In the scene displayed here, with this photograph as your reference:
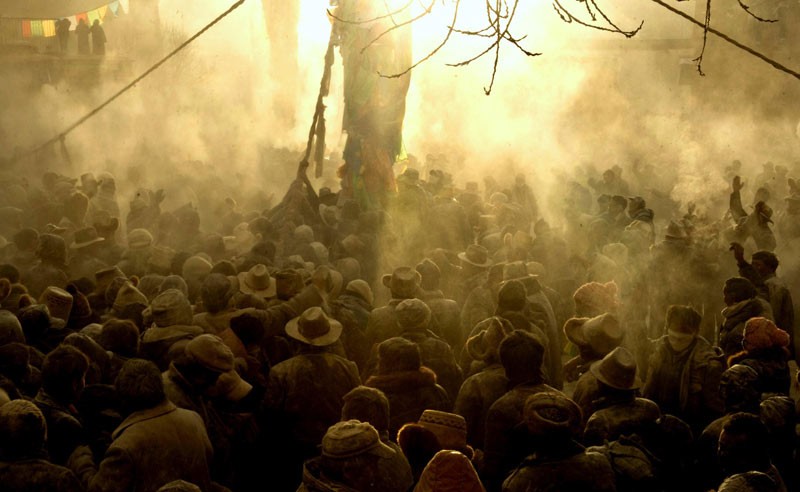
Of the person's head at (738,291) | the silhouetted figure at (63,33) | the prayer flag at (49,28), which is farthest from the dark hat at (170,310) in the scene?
the prayer flag at (49,28)

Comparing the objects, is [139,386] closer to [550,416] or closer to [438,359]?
[550,416]

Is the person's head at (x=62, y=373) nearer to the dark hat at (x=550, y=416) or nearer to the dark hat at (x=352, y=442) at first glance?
the dark hat at (x=352, y=442)

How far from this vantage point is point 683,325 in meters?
5.48

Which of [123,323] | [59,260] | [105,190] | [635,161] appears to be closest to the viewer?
[123,323]

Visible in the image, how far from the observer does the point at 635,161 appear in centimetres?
2375

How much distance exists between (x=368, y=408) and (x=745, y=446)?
62.9 inches

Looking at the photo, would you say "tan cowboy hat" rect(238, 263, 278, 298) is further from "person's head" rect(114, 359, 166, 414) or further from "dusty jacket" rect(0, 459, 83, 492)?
"dusty jacket" rect(0, 459, 83, 492)

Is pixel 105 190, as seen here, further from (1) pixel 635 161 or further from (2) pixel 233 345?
(1) pixel 635 161

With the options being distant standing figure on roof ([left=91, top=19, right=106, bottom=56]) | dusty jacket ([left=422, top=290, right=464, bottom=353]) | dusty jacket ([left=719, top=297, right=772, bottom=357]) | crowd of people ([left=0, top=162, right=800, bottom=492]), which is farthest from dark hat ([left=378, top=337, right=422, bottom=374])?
distant standing figure on roof ([left=91, top=19, right=106, bottom=56])

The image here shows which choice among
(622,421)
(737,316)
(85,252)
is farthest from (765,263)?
(85,252)

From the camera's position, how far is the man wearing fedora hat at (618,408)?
4.36 m

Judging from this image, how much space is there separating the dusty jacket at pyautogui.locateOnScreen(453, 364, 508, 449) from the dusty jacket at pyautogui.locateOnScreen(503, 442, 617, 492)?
4.44 ft

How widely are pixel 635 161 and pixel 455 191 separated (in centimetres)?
1136

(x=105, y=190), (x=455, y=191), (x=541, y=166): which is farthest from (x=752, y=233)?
(x=541, y=166)
